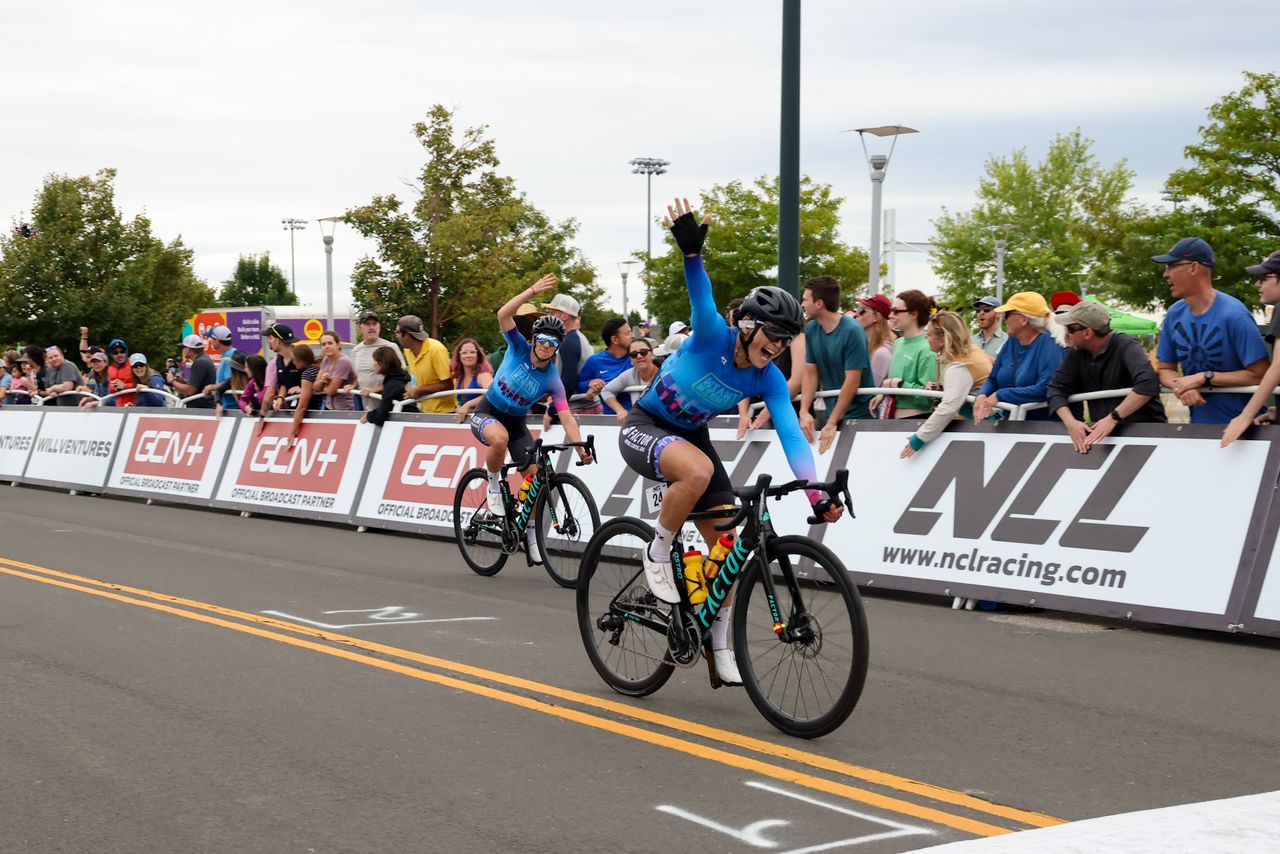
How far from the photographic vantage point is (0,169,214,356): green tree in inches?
2093

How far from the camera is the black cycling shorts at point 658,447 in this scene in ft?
22.4

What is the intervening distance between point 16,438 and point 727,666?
19.0 meters

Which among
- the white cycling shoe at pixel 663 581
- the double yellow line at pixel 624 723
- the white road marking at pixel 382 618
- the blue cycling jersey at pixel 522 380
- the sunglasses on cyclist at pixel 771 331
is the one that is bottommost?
the white road marking at pixel 382 618

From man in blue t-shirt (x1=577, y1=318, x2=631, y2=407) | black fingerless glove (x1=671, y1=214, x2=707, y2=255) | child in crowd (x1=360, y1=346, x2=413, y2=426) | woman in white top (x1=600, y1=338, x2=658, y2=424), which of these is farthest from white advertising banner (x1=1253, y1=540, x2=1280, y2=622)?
child in crowd (x1=360, y1=346, x2=413, y2=426)

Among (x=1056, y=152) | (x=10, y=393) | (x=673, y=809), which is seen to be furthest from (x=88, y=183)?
(x=673, y=809)

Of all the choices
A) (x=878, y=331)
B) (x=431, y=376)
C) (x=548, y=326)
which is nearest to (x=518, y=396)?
(x=548, y=326)

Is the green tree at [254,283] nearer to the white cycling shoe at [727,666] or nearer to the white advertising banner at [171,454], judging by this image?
the white advertising banner at [171,454]

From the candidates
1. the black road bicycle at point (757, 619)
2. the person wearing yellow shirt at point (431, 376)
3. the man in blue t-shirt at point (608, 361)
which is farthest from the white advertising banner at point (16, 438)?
the black road bicycle at point (757, 619)

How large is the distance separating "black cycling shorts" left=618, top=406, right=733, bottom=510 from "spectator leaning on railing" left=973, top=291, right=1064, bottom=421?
3637 mm

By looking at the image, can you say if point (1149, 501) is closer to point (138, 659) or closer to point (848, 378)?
point (848, 378)

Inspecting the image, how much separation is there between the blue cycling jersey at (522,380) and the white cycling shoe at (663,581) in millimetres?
4317

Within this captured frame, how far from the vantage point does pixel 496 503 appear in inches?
451

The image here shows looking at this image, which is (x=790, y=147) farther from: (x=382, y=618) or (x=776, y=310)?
(x=776, y=310)

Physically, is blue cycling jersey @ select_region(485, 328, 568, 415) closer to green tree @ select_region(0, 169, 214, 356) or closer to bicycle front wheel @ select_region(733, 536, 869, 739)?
bicycle front wheel @ select_region(733, 536, 869, 739)
